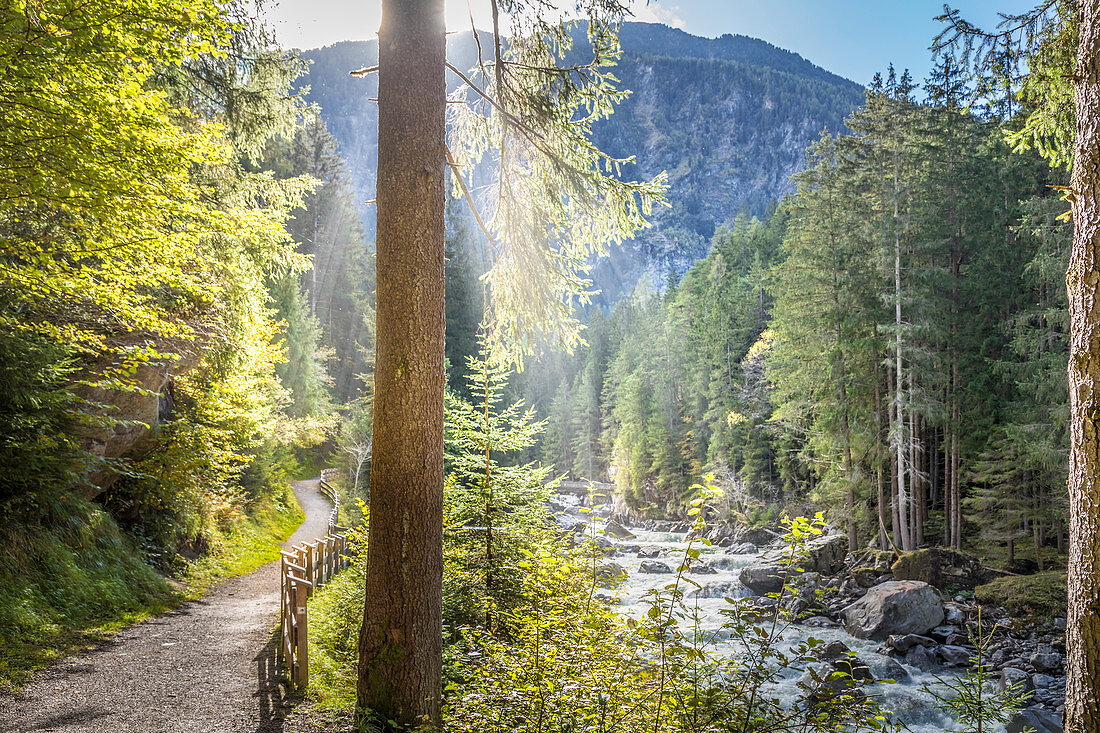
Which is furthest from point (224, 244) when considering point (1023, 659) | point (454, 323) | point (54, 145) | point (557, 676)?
point (454, 323)

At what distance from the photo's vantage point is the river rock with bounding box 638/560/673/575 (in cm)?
1954

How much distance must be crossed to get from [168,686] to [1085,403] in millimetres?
7590

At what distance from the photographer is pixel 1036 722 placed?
26.7ft

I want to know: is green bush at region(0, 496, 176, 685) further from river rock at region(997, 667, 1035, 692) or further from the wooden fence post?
river rock at region(997, 667, 1035, 692)

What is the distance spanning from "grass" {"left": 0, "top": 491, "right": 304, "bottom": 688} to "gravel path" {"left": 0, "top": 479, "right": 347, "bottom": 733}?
334 millimetres

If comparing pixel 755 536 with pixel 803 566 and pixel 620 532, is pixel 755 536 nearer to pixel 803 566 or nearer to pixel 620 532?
pixel 803 566

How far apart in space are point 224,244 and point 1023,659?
1633 centimetres

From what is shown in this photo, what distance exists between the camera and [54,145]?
4.93 m

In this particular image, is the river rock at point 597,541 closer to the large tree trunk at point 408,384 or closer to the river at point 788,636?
the river at point 788,636

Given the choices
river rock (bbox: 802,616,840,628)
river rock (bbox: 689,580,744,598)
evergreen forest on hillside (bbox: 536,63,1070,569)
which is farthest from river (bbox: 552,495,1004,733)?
evergreen forest on hillside (bbox: 536,63,1070,569)

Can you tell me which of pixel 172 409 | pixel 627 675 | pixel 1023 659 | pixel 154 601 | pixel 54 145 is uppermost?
pixel 54 145

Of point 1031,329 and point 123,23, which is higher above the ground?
point 123,23

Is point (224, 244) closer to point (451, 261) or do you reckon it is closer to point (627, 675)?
point (627, 675)

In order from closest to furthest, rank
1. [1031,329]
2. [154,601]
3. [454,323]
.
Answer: [154,601], [1031,329], [454,323]
